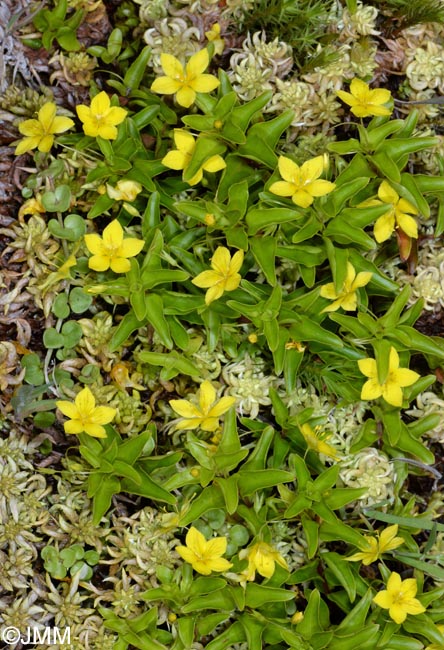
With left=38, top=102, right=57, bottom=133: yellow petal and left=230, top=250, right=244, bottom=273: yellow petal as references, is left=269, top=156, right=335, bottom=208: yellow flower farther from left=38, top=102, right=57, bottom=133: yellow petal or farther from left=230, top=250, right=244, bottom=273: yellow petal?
left=38, top=102, right=57, bottom=133: yellow petal

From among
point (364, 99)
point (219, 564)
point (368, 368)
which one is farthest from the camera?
point (364, 99)

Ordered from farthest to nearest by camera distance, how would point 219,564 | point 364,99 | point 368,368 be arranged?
point 364,99, point 368,368, point 219,564

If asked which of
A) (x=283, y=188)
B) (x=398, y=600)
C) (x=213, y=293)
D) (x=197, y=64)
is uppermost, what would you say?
(x=197, y=64)

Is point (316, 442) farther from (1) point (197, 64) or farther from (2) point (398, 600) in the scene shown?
(1) point (197, 64)

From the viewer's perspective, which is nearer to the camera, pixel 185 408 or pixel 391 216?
pixel 185 408

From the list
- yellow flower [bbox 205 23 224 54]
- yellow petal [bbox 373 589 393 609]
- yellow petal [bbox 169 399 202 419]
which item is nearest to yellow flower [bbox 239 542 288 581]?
yellow petal [bbox 373 589 393 609]

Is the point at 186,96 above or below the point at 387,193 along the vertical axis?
above

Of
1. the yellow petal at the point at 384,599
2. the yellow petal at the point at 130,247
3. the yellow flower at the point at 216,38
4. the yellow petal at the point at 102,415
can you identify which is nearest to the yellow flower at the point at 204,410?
the yellow petal at the point at 102,415

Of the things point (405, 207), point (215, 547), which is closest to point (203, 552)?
point (215, 547)

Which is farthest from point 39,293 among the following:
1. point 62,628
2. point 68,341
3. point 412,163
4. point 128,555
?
point 412,163
